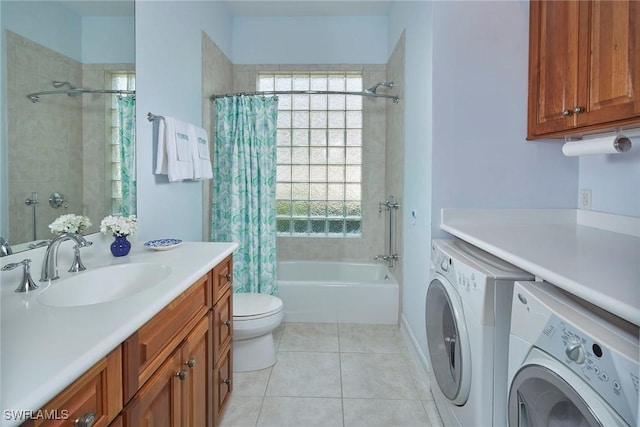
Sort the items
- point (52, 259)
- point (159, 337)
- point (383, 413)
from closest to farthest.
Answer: point (159, 337)
point (52, 259)
point (383, 413)

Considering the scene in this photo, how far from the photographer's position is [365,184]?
3480 mm

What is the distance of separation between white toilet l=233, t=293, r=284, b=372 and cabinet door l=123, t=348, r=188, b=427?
873 mm

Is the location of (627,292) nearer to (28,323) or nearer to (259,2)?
(28,323)

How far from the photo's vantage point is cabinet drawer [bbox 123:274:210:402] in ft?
2.73

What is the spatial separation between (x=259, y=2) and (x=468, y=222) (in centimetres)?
269

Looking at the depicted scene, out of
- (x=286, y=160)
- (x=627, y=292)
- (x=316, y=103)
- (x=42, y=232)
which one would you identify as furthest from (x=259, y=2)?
(x=627, y=292)

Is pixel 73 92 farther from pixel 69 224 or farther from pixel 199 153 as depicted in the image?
pixel 199 153

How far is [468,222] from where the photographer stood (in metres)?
1.92

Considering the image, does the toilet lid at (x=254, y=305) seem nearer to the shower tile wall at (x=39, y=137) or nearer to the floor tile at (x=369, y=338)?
the floor tile at (x=369, y=338)

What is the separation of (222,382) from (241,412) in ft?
0.78

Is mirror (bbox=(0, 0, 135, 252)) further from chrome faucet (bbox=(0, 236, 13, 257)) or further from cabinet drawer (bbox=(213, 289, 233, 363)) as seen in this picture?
cabinet drawer (bbox=(213, 289, 233, 363))

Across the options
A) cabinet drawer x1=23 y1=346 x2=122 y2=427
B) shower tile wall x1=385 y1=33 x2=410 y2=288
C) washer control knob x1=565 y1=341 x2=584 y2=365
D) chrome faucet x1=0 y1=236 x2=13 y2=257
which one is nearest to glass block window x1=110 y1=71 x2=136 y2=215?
chrome faucet x1=0 y1=236 x2=13 y2=257

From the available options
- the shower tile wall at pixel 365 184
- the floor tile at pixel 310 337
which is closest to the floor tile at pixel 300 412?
the floor tile at pixel 310 337

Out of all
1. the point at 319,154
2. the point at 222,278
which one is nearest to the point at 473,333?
the point at 222,278
